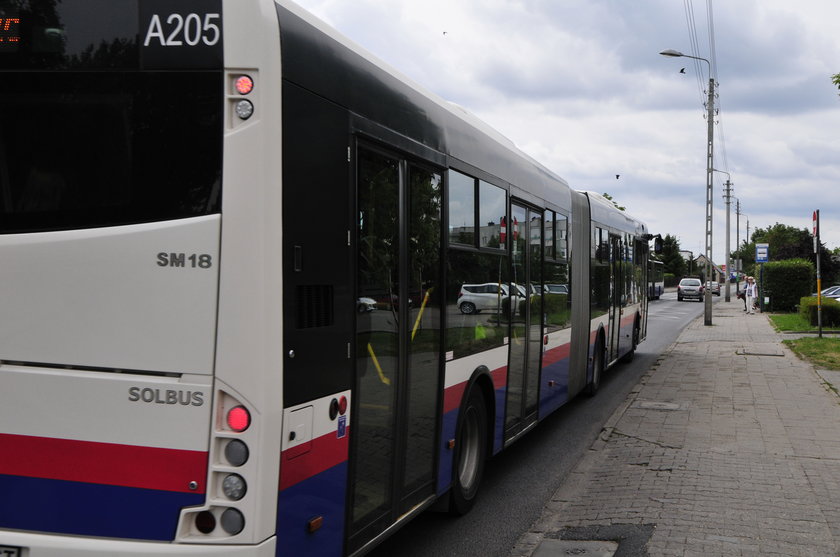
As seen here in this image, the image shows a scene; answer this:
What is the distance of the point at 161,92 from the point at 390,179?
1621mm

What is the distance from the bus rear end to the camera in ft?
10.7

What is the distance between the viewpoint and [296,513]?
3.55 metres

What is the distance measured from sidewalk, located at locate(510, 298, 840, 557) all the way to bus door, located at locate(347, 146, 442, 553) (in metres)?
1.33

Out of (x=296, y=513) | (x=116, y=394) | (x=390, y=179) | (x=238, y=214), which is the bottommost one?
(x=296, y=513)

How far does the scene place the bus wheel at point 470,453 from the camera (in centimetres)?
636

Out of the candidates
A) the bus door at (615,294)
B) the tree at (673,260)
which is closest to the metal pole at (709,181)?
the bus door at (615,294)

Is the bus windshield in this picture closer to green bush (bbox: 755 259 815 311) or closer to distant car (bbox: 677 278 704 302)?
green bush (bbox: 755 259 815 311)

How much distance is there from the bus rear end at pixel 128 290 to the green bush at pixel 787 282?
3982 centimetres

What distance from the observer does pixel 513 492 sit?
736 centimetres

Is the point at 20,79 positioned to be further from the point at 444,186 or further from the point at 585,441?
the point at 585,441

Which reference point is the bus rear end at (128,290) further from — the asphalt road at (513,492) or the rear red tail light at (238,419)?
the asphalt road at (513,492)

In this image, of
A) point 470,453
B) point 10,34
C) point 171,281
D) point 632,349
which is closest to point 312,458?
point 171,281

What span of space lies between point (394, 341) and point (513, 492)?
128 inches

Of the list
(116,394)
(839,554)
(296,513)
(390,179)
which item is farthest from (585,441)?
(116,394)
